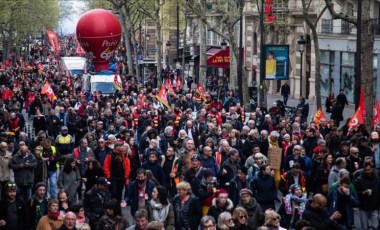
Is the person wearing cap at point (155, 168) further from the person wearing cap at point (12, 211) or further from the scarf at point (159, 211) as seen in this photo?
the scarf at point (159, 211)

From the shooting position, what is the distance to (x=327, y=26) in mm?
48469

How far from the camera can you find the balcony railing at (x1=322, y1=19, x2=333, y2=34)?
1890 inches

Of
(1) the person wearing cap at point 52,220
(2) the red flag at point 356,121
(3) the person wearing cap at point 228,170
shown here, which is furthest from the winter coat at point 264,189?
(2) the red flag at point 356,121

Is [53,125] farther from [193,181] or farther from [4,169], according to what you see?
[193,181]

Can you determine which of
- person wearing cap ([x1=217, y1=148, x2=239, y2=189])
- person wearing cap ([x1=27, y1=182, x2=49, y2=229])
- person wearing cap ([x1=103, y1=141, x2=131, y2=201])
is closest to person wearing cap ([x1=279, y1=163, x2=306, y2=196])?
person wearing cap ([x1=217, y1=148, x2=239, y2=189])

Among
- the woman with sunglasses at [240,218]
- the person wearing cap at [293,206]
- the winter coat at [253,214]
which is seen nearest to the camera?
the woman with sunglasses at [240,218]

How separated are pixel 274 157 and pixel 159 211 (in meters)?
5.86

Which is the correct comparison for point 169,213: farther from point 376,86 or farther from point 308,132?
point 376,86

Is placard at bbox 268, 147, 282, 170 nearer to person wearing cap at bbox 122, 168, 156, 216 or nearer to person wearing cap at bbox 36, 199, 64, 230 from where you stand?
person wearing cap at bbox 122, 168, 156, 216

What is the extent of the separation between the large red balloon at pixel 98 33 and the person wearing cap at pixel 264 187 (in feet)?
121

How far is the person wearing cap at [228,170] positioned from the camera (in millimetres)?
16188

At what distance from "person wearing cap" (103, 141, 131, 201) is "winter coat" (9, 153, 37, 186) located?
1.29m

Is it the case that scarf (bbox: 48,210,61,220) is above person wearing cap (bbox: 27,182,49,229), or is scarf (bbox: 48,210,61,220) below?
above

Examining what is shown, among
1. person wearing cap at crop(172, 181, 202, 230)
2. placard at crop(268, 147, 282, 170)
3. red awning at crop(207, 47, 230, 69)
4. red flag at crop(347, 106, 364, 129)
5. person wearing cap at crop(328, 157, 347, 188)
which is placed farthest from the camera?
red awning at crop(207, 47, 230, 69)
